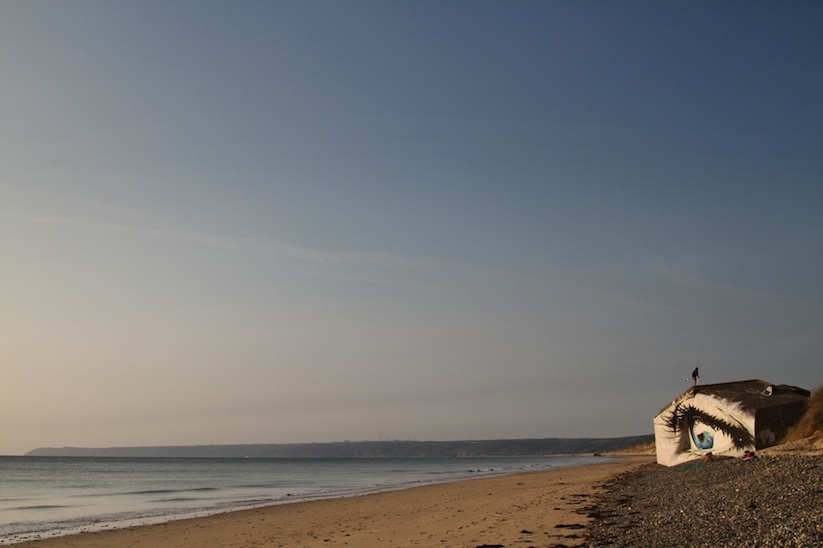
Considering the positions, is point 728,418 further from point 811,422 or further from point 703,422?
point 811,422

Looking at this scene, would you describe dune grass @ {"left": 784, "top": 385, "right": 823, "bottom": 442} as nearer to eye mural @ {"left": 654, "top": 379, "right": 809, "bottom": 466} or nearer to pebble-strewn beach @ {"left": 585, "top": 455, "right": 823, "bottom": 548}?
eye mural @ {"left": 654, "top": 379, "right": 809, "bottom": 466}

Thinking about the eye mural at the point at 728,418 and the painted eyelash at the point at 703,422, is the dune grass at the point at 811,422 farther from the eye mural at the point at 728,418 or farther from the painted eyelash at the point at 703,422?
the painted eyelash at the point at 703,422

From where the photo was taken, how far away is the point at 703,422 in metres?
29.9

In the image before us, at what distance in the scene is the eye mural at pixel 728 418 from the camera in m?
26.1

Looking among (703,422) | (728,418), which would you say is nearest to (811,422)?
(728,418)

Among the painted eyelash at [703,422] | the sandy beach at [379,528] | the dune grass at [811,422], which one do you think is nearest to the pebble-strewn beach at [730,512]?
the sandy beach at [379,528]

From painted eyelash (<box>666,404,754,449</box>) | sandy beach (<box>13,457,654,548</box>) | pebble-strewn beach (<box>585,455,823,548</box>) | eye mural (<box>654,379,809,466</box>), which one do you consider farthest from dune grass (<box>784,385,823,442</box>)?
sandy beach (<box>13,457,654,548</box>)

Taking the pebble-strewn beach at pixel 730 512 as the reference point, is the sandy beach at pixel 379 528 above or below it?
below

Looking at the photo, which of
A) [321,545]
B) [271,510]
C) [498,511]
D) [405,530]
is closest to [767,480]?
[498,511]

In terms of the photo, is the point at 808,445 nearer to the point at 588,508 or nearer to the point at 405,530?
the point at 588,508

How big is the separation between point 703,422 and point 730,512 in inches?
780

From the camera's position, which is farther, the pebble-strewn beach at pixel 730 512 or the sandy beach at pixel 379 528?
the sandy beach at pixel 379 528

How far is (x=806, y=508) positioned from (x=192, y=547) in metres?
15.9

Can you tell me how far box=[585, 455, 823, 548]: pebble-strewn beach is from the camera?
9.82 metres
